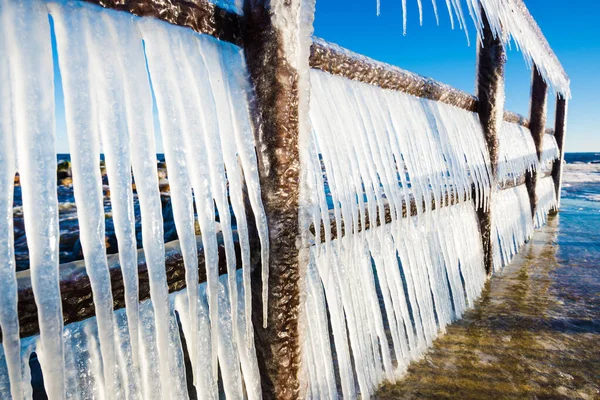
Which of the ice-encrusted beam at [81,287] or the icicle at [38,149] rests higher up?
the icicle at [38,149]

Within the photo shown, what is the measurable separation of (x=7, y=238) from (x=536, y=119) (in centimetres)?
859

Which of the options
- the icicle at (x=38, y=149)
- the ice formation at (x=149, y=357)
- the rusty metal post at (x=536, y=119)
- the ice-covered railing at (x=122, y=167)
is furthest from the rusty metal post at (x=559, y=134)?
the icicle at (x=38, y=149)

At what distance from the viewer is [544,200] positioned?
8.63 metres

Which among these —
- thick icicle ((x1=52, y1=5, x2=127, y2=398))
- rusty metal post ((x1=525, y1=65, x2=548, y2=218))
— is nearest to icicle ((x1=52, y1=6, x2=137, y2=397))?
thick icicle ((x1=52, y1=5, x2=127, y2=398))

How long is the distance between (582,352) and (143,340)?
3.22 m

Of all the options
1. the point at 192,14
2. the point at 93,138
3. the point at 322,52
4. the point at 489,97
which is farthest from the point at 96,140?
the point at 489,97

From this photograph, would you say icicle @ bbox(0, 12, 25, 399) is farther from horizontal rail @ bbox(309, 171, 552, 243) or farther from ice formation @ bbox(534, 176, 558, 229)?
ice formation @ bbox(534, 176, 558, 229)

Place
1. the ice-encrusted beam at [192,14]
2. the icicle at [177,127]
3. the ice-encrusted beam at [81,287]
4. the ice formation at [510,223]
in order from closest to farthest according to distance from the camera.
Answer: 1. the ice-encrusted beam at [81,287]
2. the ice-encrusted beam at [192,14]
3. the icicle at [177,127]
4. the ice formation at [510,223]

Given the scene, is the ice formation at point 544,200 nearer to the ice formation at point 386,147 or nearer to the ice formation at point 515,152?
the ice formation at point 515,152

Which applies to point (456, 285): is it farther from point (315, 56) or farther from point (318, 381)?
point (315, 56)

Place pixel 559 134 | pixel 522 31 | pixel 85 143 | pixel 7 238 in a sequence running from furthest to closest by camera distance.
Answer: pixel 559 134, pixel 522 31, pixel 85 143, pixel 7 238

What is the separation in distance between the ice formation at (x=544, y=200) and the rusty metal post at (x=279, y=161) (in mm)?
7200

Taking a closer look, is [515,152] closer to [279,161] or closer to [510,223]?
[510,223]

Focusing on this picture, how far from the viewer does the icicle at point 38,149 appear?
0.96 meters
